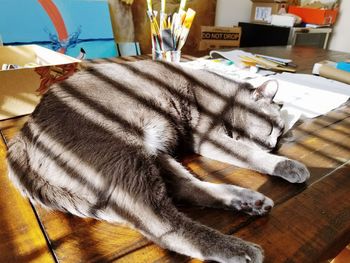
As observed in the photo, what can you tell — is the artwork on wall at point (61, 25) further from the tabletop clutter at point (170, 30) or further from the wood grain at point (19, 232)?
the wood grain at point (19, 232)

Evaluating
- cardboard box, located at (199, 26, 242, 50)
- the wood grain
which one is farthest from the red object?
the wood grain

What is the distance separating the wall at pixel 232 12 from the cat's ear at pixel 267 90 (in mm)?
2239

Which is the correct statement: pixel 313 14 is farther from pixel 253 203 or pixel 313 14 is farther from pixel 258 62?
pixel 253 203

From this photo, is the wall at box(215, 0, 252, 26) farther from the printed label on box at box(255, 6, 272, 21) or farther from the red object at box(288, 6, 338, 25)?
the red object at box(288, 6, 338, 25)

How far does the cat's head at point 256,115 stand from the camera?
978 mm

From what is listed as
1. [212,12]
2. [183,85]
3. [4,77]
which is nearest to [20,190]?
[4,77]

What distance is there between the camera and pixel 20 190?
0.58m

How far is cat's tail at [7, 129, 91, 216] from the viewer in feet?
1.81

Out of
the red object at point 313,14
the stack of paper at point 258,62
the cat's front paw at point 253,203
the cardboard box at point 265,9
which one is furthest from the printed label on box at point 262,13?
the cat's front paw at point 253,203

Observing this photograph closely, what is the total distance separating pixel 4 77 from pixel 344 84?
1504mm

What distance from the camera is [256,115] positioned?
3.36 ft

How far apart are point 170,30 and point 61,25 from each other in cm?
105

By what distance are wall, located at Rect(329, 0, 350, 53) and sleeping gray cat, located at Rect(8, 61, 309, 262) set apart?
11.5 ft

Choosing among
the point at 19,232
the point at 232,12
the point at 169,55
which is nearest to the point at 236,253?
the point at 19,232
